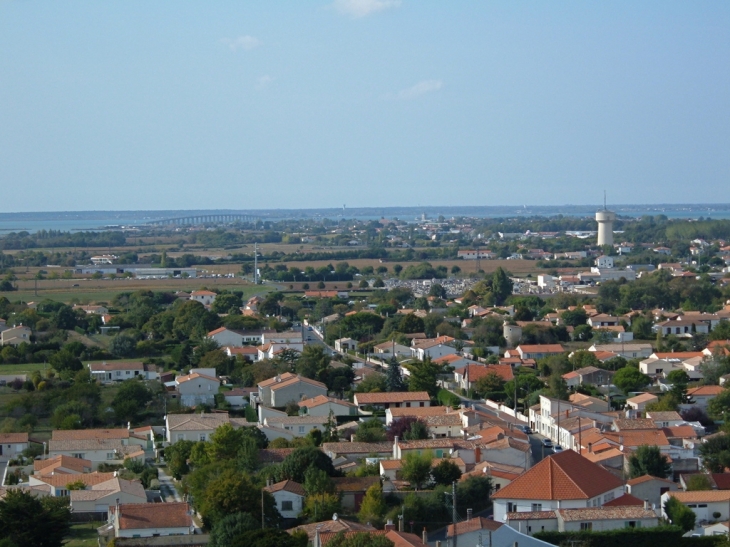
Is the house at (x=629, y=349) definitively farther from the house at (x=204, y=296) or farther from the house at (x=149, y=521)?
the house at (x=204, y=296)

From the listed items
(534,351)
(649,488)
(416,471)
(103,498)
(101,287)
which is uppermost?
(416,471)

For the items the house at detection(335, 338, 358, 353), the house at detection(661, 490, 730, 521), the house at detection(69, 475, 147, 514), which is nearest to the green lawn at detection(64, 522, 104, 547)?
the house at detection(69, 475, 147, 514)

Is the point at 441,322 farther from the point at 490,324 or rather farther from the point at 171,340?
the point at 171,340

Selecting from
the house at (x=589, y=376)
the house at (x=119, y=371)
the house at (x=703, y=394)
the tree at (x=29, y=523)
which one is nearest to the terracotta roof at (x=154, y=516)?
the tree at (x=29, y=523)

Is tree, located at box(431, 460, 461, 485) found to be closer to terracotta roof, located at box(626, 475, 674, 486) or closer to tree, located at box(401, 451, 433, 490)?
tree, located at box(401, 451, 433, 490)

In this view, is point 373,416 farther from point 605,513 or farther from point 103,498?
point 605,513

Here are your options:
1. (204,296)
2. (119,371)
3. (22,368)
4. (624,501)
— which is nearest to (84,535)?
(624,501)
